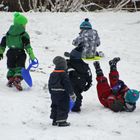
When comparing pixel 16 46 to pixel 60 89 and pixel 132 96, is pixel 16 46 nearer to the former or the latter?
pixel 60 89

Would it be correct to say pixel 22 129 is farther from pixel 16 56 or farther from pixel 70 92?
pixel 16 56

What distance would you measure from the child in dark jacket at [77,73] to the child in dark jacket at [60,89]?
929mm

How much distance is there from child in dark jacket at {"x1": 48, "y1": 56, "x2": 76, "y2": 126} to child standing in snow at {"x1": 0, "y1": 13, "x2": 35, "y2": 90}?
1989 millimetres

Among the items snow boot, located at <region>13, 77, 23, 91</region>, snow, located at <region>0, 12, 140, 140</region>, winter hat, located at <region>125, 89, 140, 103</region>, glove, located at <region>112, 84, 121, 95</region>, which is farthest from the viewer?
snow boot, located at <region>13, 77, 23, 91</region>

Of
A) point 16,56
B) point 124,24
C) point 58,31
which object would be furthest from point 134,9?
point 16,56

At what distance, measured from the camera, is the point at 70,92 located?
691 centimetres

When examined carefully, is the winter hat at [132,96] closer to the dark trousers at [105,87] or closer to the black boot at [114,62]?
the dark trousers at [105,87]

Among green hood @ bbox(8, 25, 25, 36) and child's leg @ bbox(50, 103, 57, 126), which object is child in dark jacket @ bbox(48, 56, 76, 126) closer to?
child's leg @ bbox(50, 103, 57, 126)

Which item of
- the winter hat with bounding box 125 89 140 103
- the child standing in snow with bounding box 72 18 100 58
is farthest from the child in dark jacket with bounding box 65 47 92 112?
the child standing in snow with bounding box 72 18 100 58

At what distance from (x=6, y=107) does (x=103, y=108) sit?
1802mm

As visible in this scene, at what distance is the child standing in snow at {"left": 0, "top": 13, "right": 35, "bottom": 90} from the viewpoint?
8.97 metres

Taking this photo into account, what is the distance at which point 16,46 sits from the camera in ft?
29.6

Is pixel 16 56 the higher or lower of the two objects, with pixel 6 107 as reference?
higher

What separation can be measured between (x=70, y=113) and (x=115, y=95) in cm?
92
